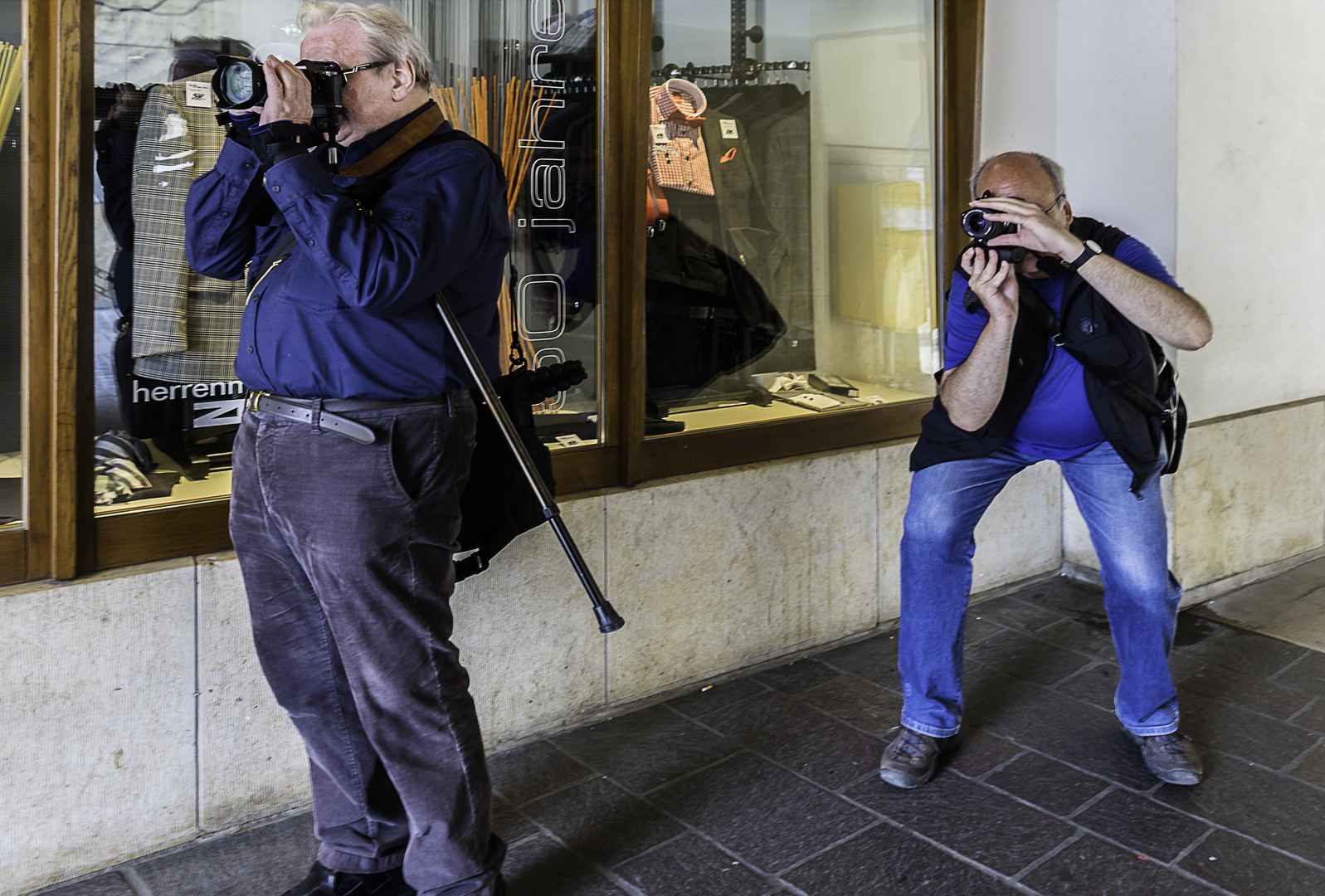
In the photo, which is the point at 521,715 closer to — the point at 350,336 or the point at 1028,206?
the point at 350,336

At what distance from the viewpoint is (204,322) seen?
121 inches

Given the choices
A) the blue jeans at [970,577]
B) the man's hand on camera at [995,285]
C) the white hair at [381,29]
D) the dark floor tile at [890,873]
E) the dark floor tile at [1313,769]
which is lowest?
the dark floor tile at [890,873]

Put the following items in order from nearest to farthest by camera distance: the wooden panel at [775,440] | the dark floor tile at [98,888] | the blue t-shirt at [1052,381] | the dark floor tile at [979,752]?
1. the dark floor tile at [98,888]
2. the blue t-shirt at [1052,381]
3. the dark floor tile at [979,752]
4. the wooden panel at [775,440]

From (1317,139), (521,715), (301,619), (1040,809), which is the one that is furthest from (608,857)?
(1317,139)

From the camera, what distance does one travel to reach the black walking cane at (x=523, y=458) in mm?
2287

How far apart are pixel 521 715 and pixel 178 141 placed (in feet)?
6.40

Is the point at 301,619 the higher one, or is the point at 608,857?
the point at 301,619

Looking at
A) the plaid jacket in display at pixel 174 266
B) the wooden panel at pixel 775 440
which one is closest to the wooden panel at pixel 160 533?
the plaid jacket in display at pixel 174 266

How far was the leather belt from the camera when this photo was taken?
225 centimetres

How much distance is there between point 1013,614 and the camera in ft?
15.1

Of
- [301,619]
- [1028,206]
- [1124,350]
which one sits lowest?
[301,619]

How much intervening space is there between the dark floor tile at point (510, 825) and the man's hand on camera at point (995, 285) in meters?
1.84

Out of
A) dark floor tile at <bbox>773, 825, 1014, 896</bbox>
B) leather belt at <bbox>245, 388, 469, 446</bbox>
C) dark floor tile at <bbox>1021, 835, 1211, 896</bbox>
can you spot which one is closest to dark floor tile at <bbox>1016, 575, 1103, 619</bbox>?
dark floor tile at <bbox>1021, 835, 1211, 896</bbox>

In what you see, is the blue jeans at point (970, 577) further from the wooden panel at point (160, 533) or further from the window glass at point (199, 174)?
the wooden panel at point (160, 533)
